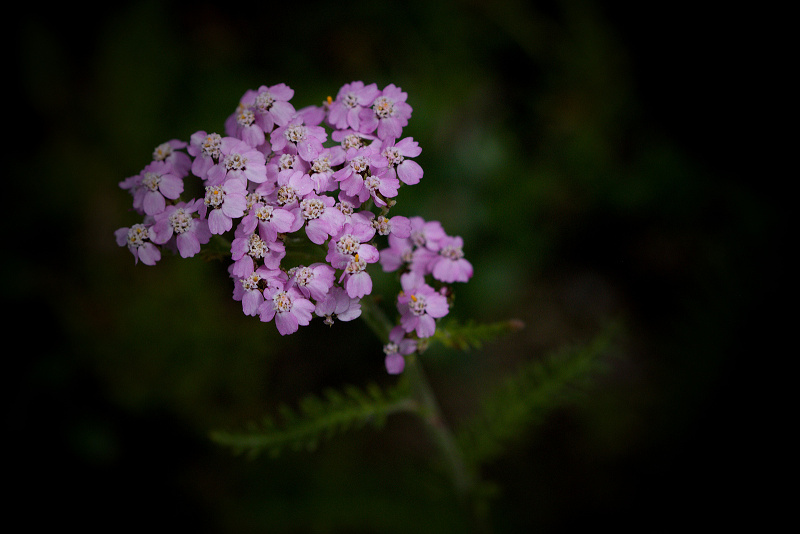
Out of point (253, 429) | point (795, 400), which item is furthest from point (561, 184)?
point (253, 429)

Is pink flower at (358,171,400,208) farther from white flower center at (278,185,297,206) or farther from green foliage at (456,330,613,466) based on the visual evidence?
green foliage at (456,330,613,466)

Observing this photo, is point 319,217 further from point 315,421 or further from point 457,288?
point 457,288

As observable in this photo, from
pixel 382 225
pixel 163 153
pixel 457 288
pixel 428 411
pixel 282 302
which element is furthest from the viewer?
pixel 457 288

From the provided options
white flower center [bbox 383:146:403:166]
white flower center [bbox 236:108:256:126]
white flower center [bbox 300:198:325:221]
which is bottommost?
white flower center [bbox 300:198:325:221]

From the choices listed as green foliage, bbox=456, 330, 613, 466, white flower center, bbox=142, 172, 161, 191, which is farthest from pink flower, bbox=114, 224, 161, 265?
green foliage, bbox=456, 330, 613, 466

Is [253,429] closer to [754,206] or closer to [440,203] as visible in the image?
[440,203]

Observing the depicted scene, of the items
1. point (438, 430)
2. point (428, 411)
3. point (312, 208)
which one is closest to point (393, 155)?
point (312, 208)
